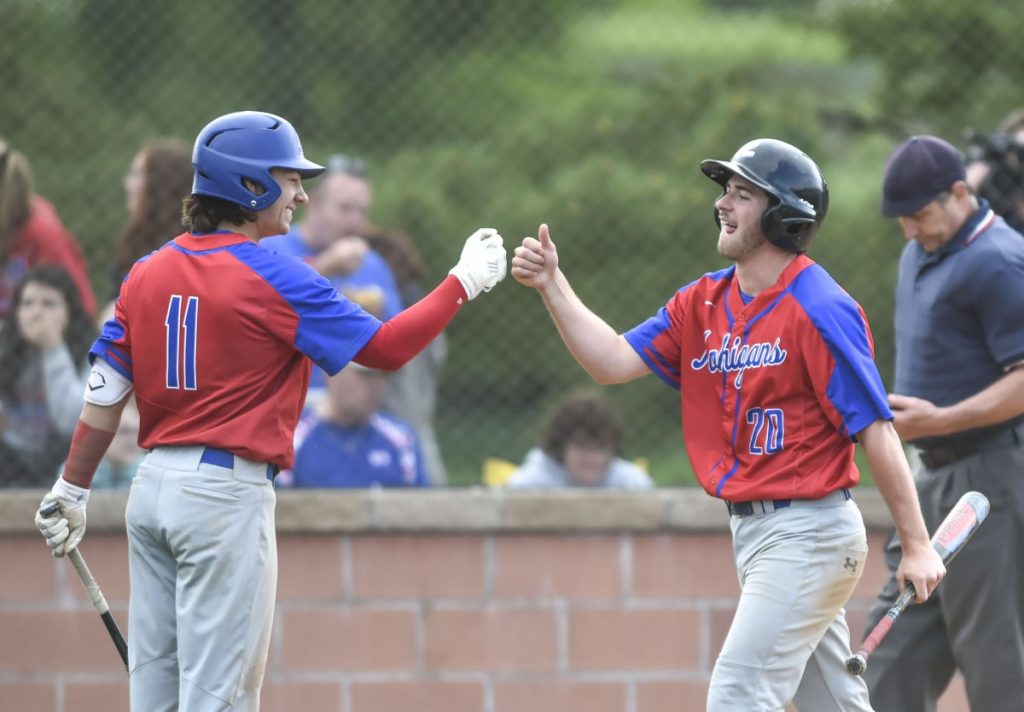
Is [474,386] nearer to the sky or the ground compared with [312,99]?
nearer to the ground

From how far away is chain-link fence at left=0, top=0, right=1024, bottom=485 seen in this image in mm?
6082

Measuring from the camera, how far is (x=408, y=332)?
3.99m

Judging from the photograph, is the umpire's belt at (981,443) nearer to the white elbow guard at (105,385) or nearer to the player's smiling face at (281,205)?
the player's smiling face at (281,205)

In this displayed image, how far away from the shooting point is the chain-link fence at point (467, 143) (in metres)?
6.08

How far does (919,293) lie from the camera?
4.76 m

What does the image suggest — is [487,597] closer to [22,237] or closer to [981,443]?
[981,443]

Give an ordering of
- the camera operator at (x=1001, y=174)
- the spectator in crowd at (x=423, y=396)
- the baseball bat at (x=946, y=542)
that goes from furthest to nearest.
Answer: the spectator in crowd at (x=423, y=396) → the camera operator at (x=1001, y=174) → the baseball bat at (x=946, y=542)

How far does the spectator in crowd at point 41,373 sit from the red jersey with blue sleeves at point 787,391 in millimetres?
2854

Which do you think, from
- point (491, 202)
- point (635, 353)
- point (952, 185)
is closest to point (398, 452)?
point (491, 202)

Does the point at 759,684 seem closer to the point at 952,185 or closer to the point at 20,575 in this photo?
the point at 952,185

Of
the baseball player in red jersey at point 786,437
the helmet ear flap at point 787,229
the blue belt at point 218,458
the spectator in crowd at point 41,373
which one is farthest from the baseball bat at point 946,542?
the spectator in crowd at point 41,373

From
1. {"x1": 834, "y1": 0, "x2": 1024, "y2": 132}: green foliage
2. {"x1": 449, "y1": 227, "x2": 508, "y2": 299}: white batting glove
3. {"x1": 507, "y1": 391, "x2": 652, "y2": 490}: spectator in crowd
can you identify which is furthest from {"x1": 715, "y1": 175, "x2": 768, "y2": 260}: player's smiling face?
{"x1": 834, "y1": 0, "x2": 1024, "y2": 132}: green foliage

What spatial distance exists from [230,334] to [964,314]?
2.24 m

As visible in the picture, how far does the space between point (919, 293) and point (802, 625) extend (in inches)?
54.1
